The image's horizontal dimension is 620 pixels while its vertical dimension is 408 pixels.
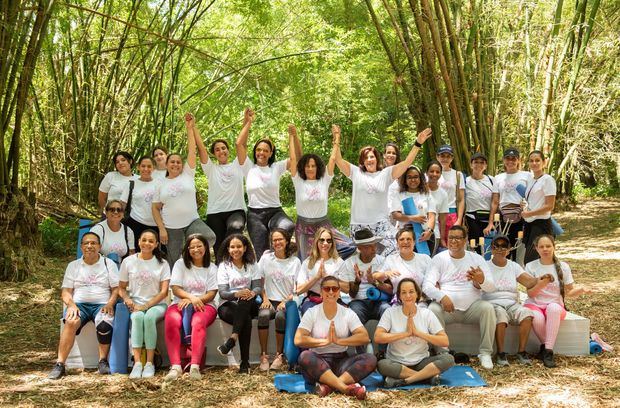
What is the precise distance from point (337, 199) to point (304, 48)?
166 inches

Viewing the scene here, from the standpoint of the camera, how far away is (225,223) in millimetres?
4754

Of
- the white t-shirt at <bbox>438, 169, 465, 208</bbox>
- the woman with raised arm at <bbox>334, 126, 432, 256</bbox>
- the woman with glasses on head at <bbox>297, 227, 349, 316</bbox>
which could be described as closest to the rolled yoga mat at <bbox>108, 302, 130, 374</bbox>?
the woman with glasses on head at <bbox>297, 227, 349, 316</bbox>

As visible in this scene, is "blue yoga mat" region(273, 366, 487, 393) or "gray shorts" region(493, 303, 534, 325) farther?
"gray shorts" region(493, 303, 534, 325)

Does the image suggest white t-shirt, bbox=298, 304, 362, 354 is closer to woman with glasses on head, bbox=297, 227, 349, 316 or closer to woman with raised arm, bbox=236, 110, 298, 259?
woman with glasses on head, bbox=297, 227, 349, 316

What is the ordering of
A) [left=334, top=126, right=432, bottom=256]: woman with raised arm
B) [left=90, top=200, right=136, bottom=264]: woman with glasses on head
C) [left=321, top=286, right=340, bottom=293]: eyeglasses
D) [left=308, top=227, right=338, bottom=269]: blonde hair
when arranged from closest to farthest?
[left=321, top=286, right=340, bottom=293]: eyeglasses → [left=308, top=227, right=338, bottom=269]: blonde hair → [left=90, top=200, right=136, bottom=264]: woman with glasses on head → [left=334, top=126, right=432, bottom=256]: woman with raised arm

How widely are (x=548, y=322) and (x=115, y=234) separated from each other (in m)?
2.71

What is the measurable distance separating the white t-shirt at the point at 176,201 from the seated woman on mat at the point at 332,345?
4.19 feet

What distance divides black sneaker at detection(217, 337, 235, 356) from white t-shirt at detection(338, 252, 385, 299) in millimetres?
742

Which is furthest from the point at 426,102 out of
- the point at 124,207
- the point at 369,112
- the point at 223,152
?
the point at 369,112

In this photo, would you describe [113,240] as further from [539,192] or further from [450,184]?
[539,192]

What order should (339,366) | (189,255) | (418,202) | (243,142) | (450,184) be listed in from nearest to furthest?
(339,366) < (189,255) < (418,202) < (243,142) < (450,184)

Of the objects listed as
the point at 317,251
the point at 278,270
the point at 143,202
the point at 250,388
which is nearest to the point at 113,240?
the point at 143,202

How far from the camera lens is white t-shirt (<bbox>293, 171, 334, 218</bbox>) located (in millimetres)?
4566

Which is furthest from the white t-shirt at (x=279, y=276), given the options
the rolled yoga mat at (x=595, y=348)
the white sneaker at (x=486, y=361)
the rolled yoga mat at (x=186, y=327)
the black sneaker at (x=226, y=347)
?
the rolled yoga mat at (x=595, y=348)
